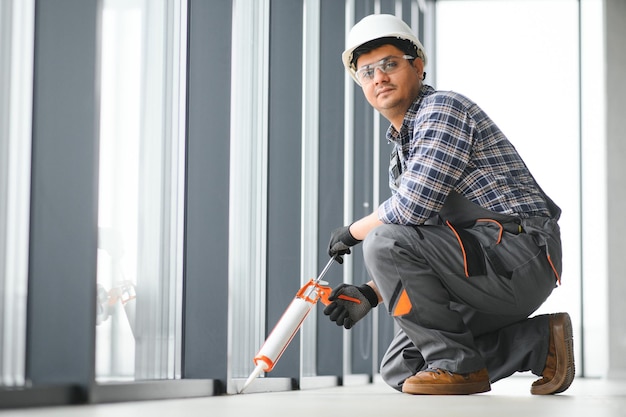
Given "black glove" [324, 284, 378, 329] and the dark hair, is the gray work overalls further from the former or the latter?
the dark hair

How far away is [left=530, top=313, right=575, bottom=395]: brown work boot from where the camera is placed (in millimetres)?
2344

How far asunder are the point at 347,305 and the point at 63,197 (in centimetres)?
99

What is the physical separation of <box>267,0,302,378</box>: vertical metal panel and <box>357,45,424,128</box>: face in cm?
53

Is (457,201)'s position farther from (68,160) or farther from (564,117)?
(564,117)

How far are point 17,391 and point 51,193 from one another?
1.21ft

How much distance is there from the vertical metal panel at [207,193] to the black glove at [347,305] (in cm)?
28

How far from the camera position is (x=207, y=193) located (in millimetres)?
2350

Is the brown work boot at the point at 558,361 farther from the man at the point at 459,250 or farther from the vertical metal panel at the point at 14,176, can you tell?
the vertical metal panel at the point at 14,176

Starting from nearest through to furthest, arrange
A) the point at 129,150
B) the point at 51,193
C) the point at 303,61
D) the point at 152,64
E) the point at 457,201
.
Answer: the point at 51,193 < the point at 129,150 < the point at 152,64 < the point at 457,201 < the point at 303,61

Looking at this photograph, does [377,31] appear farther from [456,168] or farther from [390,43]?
[456,168]

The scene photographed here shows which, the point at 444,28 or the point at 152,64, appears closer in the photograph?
the point at 152,64

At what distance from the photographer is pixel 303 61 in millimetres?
3244

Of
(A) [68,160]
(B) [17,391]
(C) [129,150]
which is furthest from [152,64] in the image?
(B) [17,391]

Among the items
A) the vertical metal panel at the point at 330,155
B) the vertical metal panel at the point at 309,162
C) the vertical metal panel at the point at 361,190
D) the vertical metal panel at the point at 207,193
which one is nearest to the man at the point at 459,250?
the vertical metal panel at the point at 207,193
